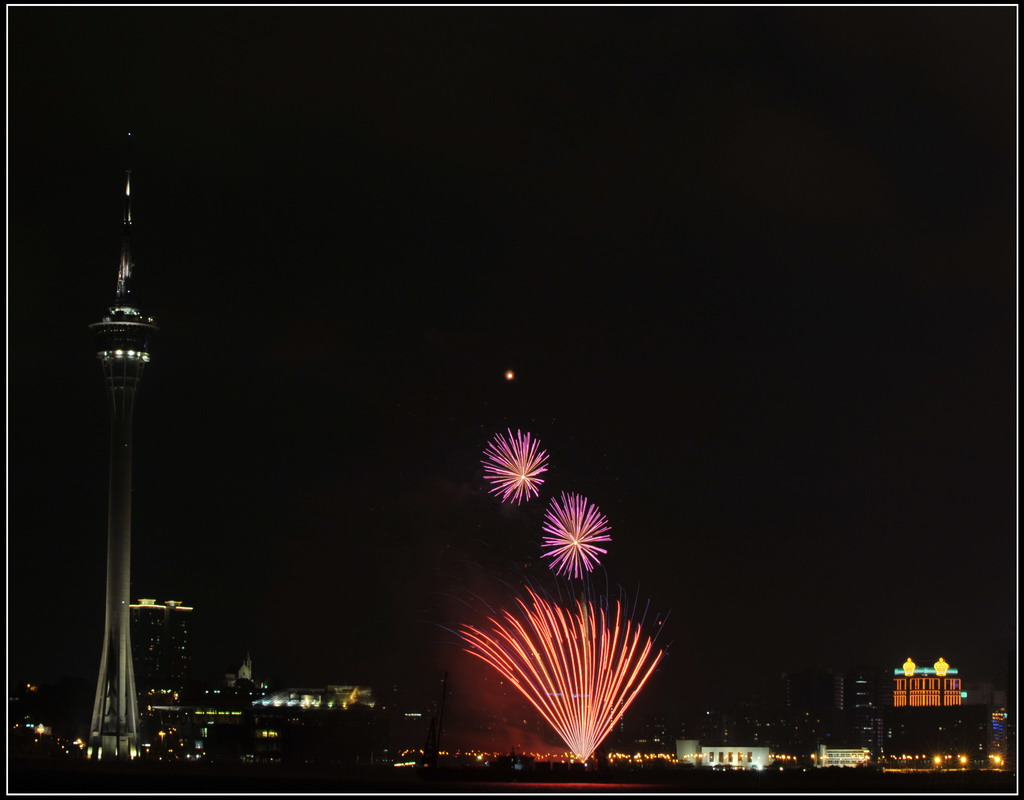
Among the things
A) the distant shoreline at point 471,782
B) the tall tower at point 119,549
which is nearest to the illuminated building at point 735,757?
the distant shoreline at point 471,782

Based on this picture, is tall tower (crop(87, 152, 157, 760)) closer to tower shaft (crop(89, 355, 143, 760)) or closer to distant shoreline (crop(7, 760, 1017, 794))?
tower shaft (crop(89, 355, 143, 760))

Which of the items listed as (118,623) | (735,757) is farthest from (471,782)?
(735,757)

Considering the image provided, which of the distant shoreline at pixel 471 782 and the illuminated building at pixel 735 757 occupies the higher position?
the distant shoreline at pixel 471 782

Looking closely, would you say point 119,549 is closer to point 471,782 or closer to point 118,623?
point 118,623

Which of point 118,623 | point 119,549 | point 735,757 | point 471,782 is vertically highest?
point 119,549

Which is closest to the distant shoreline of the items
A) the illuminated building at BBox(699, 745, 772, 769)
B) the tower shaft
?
the tower shaft

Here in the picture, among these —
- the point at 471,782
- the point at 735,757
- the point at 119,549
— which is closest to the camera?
the point at 471,782

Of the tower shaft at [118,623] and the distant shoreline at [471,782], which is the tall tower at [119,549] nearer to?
the tower shaft at [118,623]

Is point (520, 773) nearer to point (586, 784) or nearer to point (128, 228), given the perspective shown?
point (586, 784)

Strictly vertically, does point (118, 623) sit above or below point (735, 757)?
above
